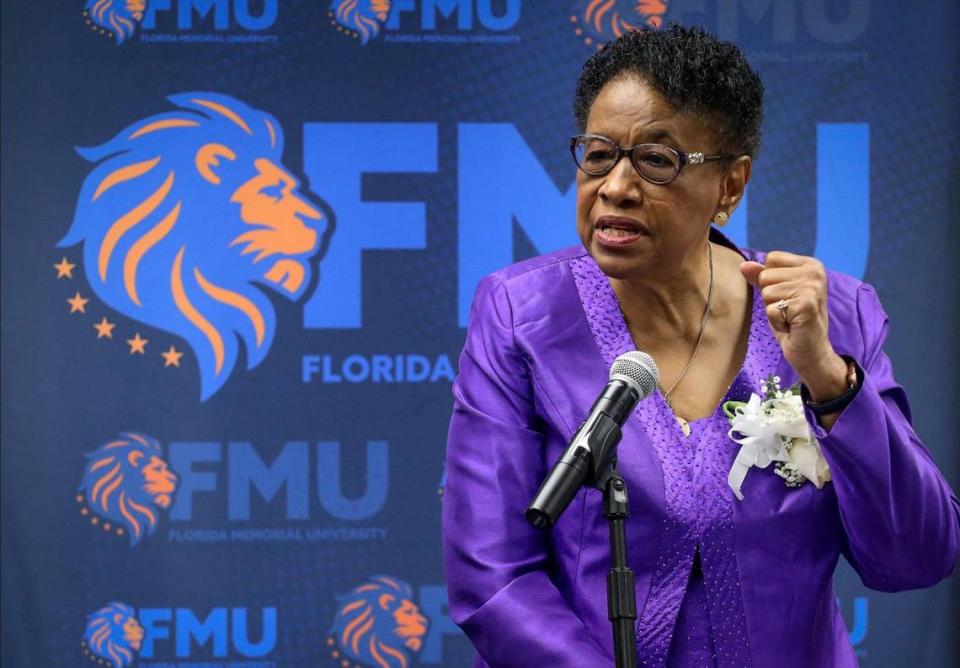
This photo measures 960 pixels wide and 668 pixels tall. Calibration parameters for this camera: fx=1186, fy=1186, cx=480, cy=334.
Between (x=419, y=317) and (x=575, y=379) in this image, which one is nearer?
(x=575, y=379)

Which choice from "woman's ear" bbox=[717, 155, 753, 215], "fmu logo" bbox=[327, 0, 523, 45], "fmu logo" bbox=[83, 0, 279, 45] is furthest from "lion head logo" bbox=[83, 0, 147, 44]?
"woman's ear" bbox=[717, 155, 753, 215]

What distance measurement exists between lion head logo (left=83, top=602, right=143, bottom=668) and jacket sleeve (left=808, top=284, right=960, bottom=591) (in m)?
2.75

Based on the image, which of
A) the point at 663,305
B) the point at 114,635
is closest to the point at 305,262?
the point at 114,635

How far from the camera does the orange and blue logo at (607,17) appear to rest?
13.1ft

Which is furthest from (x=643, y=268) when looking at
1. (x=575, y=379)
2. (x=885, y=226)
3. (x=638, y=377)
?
(x=885, y=226)

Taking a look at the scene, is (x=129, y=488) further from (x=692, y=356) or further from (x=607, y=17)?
(x=692, y=356)

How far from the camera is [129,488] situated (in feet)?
12.8

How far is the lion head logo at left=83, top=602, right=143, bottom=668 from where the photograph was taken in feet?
12.9

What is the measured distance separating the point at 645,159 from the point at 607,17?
7.56 ft

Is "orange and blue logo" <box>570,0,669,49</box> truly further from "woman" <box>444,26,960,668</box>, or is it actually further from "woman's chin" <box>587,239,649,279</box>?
"woman's chin" <box>587,239,649,279</box>

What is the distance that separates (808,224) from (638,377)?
107 inches

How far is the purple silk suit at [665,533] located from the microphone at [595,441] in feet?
1.17

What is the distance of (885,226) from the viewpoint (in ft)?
13.2

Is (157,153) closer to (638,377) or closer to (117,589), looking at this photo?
(117,589)
